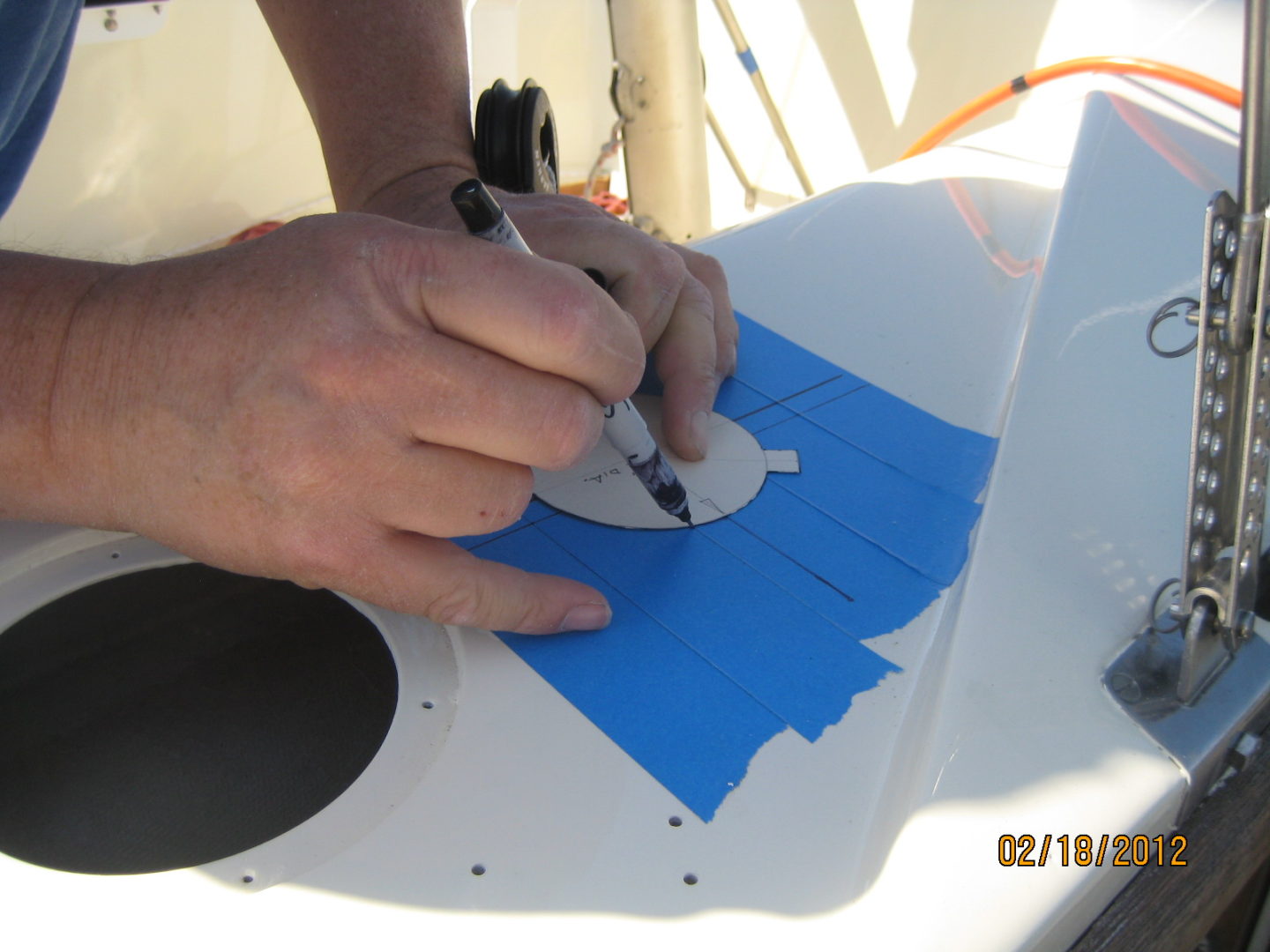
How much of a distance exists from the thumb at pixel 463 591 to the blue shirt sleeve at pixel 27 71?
1.71 ft

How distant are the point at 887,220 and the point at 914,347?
→ 0.90 feet

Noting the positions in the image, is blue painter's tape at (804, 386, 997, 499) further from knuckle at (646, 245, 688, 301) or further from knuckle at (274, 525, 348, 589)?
knuckle at (274, 525, 348, 589)

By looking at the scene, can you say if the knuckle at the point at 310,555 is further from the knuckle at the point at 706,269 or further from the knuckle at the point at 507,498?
the knuckle at the point at 706,269

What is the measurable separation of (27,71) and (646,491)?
0.61m

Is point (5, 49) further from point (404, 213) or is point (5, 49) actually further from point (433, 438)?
point (433, 438)

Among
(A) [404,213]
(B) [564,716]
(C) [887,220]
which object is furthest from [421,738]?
(C) [887,220]

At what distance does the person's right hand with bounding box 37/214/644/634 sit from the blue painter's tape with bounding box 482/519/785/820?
0.06 meters

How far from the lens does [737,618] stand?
0.64 meters

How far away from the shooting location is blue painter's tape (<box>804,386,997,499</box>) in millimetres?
782

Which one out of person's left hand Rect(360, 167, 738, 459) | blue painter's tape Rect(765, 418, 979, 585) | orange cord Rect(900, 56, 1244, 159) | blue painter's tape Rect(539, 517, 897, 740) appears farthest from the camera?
orange cord Rect(900, 56, 1244, 159)

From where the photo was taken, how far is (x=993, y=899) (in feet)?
1.52

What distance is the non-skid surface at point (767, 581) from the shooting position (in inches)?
22.3

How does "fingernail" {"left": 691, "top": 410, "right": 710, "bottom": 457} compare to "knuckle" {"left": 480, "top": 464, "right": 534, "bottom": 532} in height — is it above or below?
below
